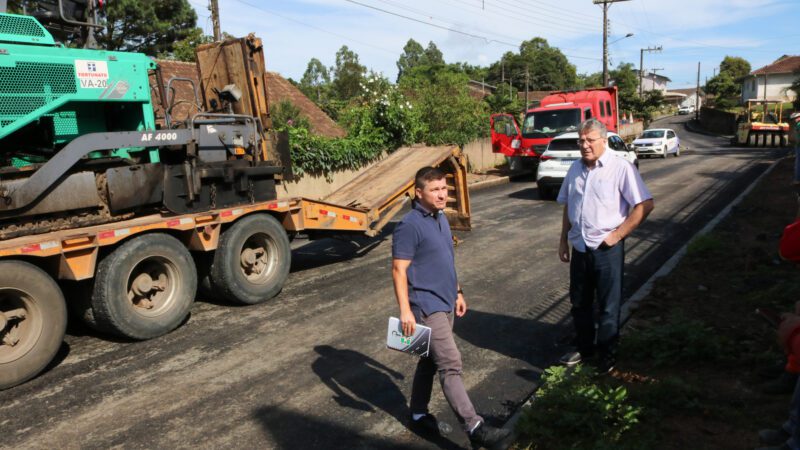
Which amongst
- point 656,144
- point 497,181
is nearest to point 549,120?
point 497,181

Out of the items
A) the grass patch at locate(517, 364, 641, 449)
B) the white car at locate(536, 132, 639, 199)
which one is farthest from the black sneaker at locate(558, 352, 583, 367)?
the white car at locate(536, 132, 639, 199)

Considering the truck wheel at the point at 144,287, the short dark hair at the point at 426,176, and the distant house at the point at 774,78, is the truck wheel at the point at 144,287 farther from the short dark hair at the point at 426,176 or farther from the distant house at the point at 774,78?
the distant house at the point at 774,78

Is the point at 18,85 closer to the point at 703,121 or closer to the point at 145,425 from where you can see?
the point at 145,425

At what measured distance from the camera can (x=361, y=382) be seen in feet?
15.7

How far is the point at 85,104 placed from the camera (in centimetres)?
628

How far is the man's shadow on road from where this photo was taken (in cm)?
433

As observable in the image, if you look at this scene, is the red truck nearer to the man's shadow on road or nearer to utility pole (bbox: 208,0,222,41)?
utility pole (bbox: 208,0,222,41)

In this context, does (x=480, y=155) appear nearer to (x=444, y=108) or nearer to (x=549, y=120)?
(x=444, y=108)

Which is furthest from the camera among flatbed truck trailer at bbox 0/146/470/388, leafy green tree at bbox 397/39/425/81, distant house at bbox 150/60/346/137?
leafy green tree at bbox 397/39/425/81

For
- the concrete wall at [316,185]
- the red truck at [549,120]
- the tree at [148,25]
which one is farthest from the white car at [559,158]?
the tree at [148,25]

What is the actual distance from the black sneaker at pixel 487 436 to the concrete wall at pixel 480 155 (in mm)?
20016

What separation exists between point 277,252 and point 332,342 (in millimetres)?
2105

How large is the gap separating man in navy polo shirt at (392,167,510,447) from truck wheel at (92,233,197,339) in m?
3.35

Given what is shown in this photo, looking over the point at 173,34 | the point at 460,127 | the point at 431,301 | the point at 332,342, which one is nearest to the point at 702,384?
the point at 431,301
